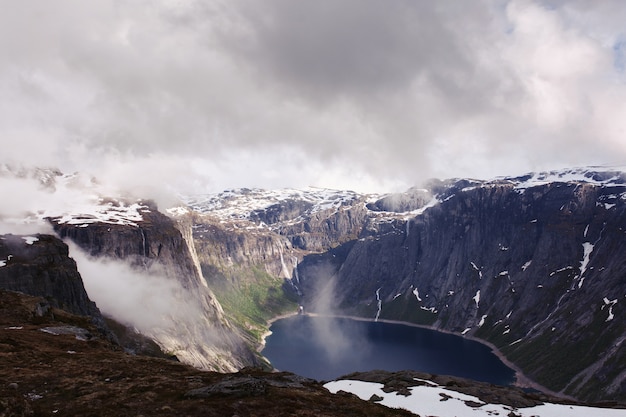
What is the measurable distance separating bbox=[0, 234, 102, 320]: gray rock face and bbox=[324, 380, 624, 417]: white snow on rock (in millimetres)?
101069

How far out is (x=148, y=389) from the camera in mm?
40938

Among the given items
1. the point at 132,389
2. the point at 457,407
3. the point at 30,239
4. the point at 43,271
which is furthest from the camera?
the point at 30,239

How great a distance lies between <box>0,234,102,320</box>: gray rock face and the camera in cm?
12625

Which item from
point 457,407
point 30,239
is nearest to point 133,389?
point 457,407

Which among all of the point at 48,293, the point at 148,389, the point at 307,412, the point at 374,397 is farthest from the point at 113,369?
the point at 48,293

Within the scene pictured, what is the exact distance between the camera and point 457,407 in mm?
58094

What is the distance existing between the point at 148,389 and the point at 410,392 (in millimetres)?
39515

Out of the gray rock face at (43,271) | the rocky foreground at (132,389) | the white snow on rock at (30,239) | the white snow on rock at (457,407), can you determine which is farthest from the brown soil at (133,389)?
the white snow on rock at (30,239)

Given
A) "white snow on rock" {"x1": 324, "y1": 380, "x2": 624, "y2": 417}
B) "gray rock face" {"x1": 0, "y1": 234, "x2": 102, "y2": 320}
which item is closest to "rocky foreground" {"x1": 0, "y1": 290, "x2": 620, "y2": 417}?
"white snow on rock" {"x1": 324, "y1": 380, "x2": 624, "y2": 417}

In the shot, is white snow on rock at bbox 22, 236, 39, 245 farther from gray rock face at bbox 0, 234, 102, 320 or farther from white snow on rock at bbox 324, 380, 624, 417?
white snow on rock at bbox 324, 380, 624, 417

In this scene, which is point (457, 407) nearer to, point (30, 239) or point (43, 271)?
point (43, 271)

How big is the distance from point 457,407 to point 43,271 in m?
126

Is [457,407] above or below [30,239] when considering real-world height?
below

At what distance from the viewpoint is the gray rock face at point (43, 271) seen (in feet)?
414
